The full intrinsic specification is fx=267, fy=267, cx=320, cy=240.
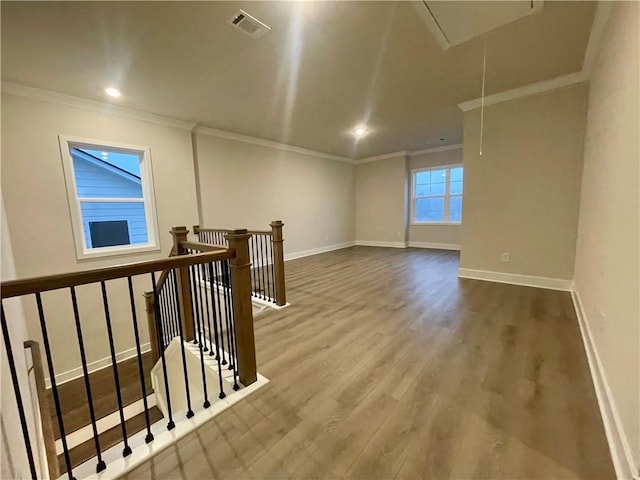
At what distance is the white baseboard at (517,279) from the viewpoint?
133 inches

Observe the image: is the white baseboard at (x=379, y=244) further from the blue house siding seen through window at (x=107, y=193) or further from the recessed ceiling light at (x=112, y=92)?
the recessed ceiling light at (x=112, y=92)

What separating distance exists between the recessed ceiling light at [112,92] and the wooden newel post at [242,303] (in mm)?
2807

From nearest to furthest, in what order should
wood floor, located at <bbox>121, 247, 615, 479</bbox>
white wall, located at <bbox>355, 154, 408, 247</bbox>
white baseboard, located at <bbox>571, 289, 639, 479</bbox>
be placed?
white baseboard, located at <bbox>571, 289, 639, 479</bbox> → wood floor, located at <bbox>121, 247, 615, 479</bbox> → white wall, located at <bbox>355, 154, 408, 247</bbox>

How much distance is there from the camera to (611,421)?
1303mm

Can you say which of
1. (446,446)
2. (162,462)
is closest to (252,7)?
(162,462)

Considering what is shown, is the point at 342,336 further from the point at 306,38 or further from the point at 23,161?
the point at 23,161

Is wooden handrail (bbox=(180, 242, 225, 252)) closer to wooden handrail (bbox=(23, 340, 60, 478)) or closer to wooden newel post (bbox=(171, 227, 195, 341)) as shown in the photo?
wooden newel post (bbox=(171, 227, 195, 341))

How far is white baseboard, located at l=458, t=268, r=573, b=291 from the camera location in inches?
133

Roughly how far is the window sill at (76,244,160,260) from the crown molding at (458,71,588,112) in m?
4.99

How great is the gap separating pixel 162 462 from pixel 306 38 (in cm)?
302

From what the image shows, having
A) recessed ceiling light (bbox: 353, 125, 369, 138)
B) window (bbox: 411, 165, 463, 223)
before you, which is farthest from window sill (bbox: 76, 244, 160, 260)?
window (bbox: 411, 165, 463, 223)

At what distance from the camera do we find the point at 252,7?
1921 millimetres

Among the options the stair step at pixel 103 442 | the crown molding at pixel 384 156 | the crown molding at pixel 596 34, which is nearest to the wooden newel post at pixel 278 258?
the stair step at pixel 103 442

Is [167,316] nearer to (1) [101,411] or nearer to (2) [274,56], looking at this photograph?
(1) [101,411]
